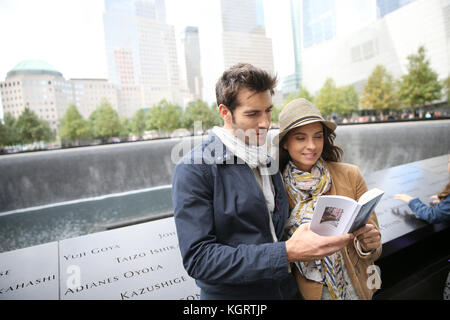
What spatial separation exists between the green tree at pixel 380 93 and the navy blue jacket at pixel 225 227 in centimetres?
2514

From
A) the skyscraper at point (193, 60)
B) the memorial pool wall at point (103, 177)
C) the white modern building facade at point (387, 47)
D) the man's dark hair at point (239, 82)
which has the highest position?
the skyscraper at point (193, 60)

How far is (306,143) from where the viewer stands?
4.74ft

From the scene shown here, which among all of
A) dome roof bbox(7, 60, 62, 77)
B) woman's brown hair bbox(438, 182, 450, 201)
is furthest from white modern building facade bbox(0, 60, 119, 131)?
woman's brown hair bbox(438, 182, 450, 201)

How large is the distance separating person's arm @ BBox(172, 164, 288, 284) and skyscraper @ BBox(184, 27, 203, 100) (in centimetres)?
7047

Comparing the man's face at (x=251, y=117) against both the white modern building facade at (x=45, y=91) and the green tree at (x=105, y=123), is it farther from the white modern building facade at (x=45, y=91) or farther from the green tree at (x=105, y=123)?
the white modern building facade at (x=45, y=91)

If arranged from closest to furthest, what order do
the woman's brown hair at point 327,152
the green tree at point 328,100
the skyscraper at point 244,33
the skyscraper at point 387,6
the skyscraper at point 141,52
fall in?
the woman's brown hair at point 327,152 → the green tree at point 328,100 → the skyscraper at point 387,6 → the skyscraper at point 244,33 → the skyscraper at point 141,52

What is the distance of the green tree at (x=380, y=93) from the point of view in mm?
22000

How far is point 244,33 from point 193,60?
23.0 metres

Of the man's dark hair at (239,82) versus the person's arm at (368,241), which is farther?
the person's arm at (368,241)

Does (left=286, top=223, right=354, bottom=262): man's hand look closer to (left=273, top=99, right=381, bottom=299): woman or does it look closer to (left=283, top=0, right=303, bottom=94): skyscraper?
(left=273, top=99, right=381, bottom=299): woman

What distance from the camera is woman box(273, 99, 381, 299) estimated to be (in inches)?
52.2

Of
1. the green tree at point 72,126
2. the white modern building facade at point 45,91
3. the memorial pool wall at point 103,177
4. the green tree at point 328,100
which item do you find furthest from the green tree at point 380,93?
the green tree at point 72,126

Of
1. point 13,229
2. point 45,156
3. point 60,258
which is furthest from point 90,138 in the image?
point 60,258
